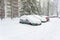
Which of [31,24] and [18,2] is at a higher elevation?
[18,2]

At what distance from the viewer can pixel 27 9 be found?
32.1m

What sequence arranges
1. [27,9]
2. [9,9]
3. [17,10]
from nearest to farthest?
1. [27,9]
2. [9,9]
3. [17,10]

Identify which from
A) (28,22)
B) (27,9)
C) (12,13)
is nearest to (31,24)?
(28,22)

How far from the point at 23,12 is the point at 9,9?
6597 millimetres

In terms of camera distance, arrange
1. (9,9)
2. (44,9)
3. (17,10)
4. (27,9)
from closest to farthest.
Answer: (27,9), (9,9), (17,10), (44,9)

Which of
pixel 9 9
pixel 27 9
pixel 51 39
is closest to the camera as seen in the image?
pixel 51 39

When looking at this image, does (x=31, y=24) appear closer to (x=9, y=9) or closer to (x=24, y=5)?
(x=24, y=5)

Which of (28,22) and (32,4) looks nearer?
(28,22)

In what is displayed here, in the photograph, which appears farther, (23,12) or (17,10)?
(17,10)

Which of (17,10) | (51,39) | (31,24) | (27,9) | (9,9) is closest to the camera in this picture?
(51,39)

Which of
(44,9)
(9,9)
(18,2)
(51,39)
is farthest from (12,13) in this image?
(51,39)

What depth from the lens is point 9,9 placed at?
37.8 metres

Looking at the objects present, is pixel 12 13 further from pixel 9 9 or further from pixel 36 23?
pixel 36 23

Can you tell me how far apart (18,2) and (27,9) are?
10590 millimetres
